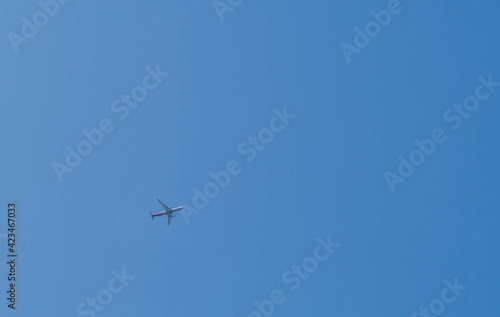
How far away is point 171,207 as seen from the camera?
186 feet

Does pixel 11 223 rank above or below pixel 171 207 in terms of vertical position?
above

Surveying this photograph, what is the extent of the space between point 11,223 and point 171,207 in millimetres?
20205

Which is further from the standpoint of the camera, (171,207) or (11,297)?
(171,207)

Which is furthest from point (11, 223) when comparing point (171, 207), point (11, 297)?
point (171, 207)

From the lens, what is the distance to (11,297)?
44.8m

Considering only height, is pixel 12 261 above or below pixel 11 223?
below

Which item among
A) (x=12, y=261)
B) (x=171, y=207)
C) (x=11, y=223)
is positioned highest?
(x=11, y=223)

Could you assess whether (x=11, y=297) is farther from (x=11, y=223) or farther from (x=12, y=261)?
(x=11, y=223)

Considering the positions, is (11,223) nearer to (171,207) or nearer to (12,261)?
(12,261)

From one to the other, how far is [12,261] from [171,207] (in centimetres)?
2071

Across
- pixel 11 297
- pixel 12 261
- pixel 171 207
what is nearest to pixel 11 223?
pixel 12 261

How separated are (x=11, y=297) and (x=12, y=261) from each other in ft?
13.6

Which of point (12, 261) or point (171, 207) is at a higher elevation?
point (12, 261)

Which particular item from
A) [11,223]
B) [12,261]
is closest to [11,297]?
[12,261]
